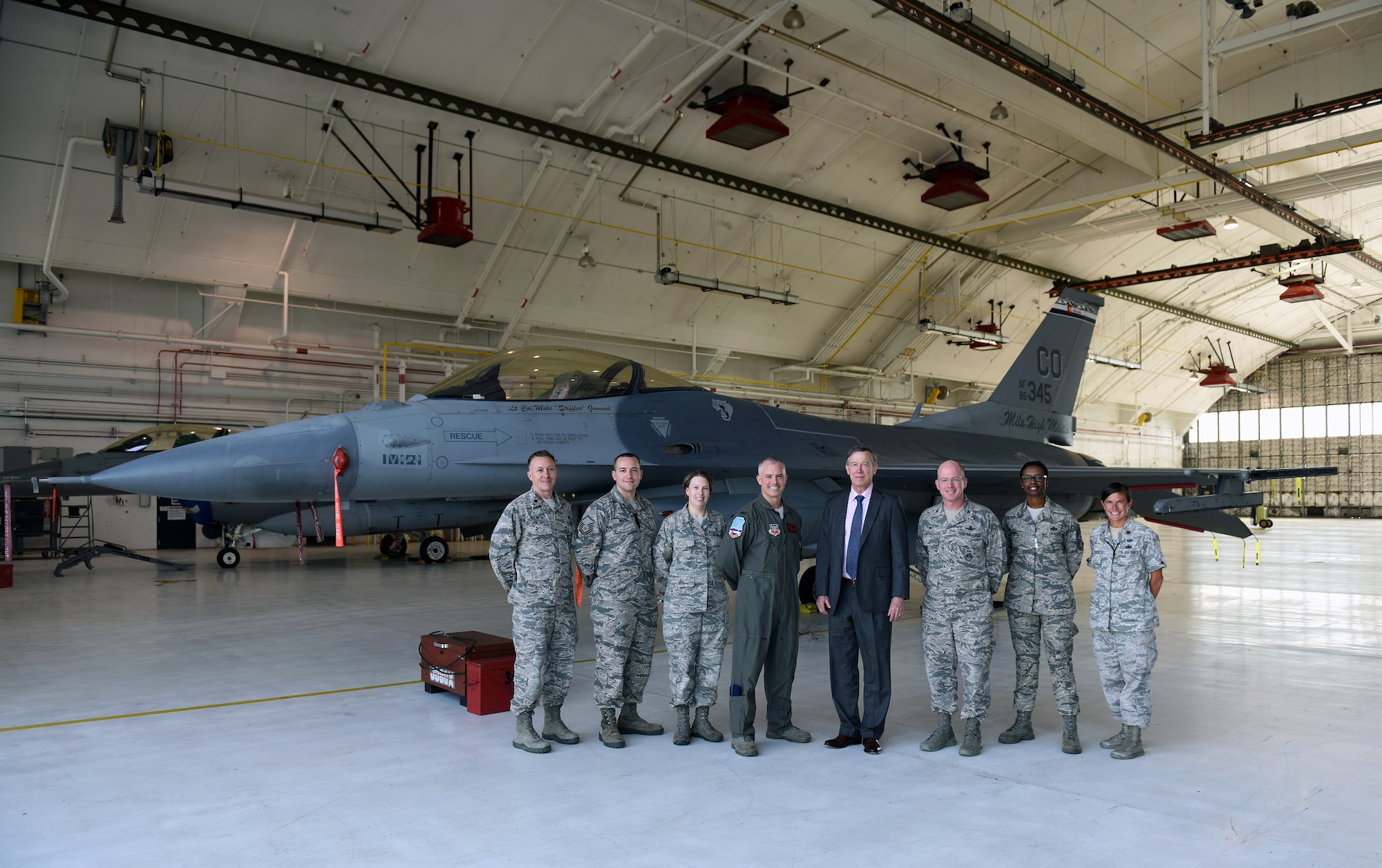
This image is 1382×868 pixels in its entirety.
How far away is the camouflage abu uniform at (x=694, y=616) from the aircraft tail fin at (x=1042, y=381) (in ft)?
27.0

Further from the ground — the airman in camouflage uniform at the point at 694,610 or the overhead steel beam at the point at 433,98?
the overhead steel beam at the point at 433,98

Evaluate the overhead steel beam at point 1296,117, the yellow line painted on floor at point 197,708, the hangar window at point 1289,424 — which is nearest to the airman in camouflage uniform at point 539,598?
the yellow line painted on floor at point 197,708

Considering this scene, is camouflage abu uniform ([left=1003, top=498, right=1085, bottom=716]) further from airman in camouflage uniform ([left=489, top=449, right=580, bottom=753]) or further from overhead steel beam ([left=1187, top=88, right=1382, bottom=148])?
overhead steel beam ([left=1187, top=88, right=1382, bottom=148])

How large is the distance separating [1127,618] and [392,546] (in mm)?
14631

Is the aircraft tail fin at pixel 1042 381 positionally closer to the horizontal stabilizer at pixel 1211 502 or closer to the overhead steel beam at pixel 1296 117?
the overhead steel beam at pixel 1296 117

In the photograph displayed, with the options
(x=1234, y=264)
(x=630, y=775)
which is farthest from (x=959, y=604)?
(x=1234, y=264)

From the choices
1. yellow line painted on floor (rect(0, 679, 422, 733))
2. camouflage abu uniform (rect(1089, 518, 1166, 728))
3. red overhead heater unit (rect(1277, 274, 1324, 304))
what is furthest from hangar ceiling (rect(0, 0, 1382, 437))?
yellow line painted on floor (rect(0, 679, 422, 733))

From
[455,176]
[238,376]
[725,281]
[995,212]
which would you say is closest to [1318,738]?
[455,176]

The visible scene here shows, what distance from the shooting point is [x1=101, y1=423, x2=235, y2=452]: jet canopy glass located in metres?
13.8

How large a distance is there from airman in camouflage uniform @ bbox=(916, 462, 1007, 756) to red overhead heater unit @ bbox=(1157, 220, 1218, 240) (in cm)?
1640

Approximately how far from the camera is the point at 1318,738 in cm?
475

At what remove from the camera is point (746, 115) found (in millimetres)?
13547

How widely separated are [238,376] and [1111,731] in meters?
16.4

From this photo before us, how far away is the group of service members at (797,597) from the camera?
4.58m
